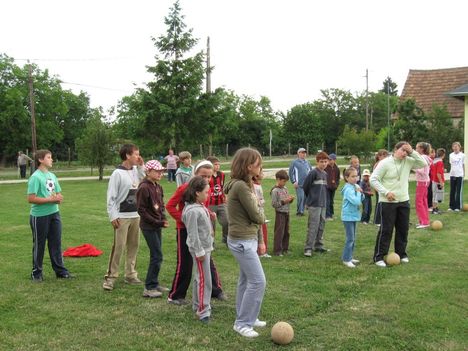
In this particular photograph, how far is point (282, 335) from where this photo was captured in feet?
16.0

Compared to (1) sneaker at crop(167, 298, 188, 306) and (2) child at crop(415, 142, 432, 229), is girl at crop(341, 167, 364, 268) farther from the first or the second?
(2) child at crop(415, 142, 432, 229)

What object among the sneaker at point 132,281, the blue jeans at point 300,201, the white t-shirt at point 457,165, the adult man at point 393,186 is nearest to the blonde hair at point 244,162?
the sneaker at point 132,281

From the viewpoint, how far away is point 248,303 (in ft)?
16.7

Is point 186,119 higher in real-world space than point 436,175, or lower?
higher

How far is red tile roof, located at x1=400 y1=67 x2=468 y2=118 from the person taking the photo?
32312 mm

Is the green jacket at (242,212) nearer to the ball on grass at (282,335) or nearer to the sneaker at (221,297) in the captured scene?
the ball on grass at (282,335)

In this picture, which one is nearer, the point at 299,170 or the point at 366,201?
the point at 366,201

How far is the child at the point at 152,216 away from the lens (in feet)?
20.9

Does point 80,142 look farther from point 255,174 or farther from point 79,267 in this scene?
point 255,174

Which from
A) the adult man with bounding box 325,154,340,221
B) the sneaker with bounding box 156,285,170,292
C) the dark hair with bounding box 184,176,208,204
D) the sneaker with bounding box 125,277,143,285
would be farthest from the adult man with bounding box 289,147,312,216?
the dark hair with bounding box 184,176,208,204

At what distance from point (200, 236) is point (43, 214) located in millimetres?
2862

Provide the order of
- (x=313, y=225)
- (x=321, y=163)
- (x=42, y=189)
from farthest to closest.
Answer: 1. (x=321, y=163)
2. (x=313, y=225)
3. (x=42, y=189)

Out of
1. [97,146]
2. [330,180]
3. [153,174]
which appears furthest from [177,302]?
[97,146]

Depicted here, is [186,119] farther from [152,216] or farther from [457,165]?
[152,216]
